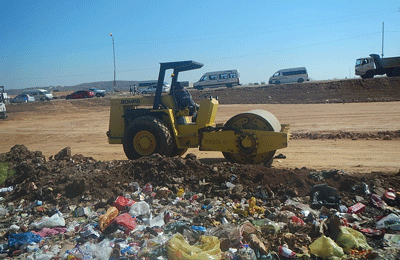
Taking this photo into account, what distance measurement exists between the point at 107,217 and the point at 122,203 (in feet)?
1.91

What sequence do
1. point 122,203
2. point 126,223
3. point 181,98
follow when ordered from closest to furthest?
point 126,223
point 122,203
point 181,98

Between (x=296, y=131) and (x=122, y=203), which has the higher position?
(x=296, y=131)

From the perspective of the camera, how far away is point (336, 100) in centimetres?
2680

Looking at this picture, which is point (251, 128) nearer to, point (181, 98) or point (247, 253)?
point (181, 98)

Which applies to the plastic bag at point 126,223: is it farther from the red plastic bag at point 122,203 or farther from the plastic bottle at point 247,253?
the plastic bottle at point 247,253

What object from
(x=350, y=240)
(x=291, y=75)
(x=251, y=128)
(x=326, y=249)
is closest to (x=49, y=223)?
(x=326, y=249)

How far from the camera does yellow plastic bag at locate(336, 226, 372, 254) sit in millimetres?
4574

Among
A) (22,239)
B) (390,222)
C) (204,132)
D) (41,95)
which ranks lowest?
(22,239)

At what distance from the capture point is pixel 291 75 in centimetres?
4081

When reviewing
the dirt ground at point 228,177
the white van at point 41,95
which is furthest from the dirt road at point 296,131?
the white van at point 41,95

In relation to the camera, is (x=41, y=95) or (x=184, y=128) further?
(x=41, y=95)

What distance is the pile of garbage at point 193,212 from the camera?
4586mm

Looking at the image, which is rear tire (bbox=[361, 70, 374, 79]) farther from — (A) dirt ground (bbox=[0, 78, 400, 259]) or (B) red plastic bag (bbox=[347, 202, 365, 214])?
(B) red plastic bag (bbox=[347, 202, 365, 214])

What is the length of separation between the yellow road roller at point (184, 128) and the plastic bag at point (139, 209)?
2.83 m
